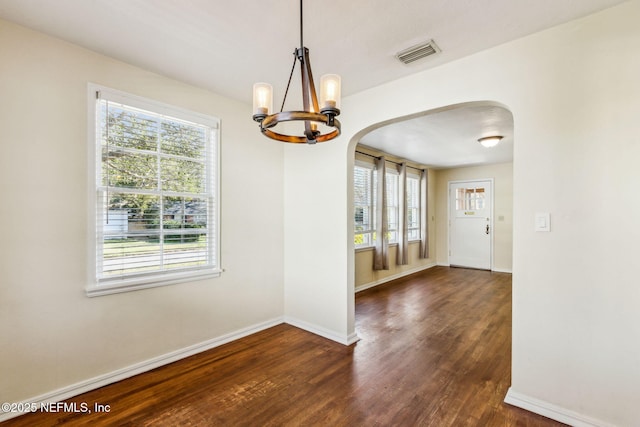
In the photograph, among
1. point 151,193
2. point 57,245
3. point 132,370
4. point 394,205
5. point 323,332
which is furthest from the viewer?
point 394,205

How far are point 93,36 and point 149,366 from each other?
2629 millimetres

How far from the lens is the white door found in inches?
274

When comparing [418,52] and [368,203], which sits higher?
[418,52]

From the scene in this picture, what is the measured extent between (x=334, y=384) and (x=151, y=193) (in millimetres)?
2225

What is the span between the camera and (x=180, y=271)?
2.77 metres

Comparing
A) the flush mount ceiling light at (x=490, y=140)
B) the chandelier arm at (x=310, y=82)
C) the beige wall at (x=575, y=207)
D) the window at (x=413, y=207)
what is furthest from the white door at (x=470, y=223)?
the chandelier arm at (x=310, y=82)

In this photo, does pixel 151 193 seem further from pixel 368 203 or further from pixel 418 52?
pixel 368 203

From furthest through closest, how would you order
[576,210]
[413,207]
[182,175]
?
[413,207] < [182,175] < [576,210]

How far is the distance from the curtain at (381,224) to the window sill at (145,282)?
3.26 m

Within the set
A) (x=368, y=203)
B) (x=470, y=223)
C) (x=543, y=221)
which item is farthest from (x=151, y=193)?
(x=470, y=223)

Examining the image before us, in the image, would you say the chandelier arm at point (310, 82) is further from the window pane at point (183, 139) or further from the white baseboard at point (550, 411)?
the white baseboard at point (550, 411)

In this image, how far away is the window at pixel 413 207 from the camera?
22.4 ft

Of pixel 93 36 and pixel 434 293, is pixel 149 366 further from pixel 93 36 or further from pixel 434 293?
pixel 434 293

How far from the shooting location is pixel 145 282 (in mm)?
2521
